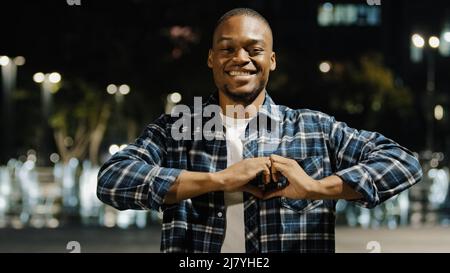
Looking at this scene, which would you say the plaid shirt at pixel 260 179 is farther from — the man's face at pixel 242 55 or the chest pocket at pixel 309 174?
the man's face at pixel 242 55

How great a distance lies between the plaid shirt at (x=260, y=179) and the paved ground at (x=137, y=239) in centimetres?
981

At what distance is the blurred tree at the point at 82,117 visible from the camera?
181 feet

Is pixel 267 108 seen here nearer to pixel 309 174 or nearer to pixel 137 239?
pixel 309 174

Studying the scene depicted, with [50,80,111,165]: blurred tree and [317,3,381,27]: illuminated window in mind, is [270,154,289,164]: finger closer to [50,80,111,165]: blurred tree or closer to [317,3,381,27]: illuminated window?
[50,80,111,165]: blurred tree

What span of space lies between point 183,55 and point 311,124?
3187 cm

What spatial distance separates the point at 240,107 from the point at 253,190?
33cm

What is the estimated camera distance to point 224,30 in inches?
114

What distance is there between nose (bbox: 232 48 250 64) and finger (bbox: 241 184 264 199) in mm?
373

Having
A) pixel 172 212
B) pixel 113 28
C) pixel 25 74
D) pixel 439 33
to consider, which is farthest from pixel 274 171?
pixel 439 33

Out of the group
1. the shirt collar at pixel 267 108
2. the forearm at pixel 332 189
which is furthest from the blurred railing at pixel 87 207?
the forearm at pixel 332 189

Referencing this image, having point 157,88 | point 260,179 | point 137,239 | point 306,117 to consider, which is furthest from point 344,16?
point 260,179

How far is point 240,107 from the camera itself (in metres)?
3.01

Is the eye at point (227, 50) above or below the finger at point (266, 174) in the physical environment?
above

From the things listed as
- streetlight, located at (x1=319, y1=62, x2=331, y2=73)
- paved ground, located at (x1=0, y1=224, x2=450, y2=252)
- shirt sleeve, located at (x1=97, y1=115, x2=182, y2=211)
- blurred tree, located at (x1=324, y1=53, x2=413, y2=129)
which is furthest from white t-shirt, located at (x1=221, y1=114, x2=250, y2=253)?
blurred tree, located at (x1=324, y1=53, x2=413, y2=129)
